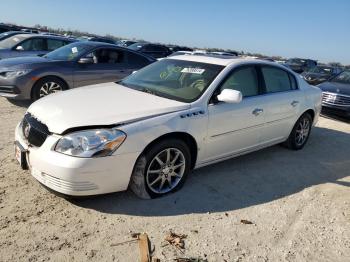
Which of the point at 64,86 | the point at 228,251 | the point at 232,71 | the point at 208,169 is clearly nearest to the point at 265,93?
the point at 232,71

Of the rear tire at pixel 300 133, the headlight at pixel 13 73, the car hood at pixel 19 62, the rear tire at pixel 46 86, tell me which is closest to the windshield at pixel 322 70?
the rear tire at pixel 300 133

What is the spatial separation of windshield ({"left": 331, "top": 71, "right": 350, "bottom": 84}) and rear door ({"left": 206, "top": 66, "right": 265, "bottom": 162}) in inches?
275

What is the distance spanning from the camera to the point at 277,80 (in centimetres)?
596

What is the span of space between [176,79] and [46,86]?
Result: 13.2ft

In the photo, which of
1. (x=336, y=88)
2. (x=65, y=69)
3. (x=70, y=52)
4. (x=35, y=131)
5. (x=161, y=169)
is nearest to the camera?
(x=35, y=131)

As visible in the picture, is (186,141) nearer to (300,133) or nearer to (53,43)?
(300,133)

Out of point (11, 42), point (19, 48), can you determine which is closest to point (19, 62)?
point (19, 48)

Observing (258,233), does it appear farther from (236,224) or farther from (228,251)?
(228,251)

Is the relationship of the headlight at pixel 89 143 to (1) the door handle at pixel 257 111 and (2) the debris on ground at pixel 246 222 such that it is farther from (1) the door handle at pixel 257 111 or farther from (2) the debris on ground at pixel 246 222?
(1) the door handle at pixel 257 111

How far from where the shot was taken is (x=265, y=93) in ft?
18.2

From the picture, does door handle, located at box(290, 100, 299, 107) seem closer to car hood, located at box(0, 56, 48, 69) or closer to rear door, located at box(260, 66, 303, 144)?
rear door, located at box(260, 66, 303, 144)

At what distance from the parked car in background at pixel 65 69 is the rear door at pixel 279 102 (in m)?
4.23

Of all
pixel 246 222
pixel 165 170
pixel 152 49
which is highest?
pixel 165 170

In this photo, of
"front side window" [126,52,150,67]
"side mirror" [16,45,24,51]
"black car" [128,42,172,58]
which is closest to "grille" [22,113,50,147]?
"front side window" [126,52,150,67]
